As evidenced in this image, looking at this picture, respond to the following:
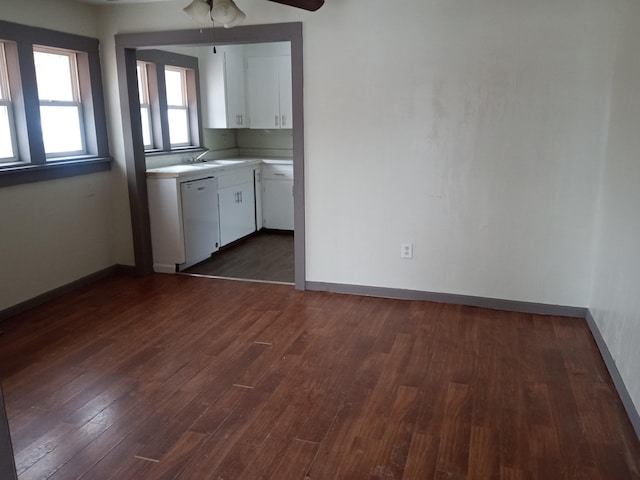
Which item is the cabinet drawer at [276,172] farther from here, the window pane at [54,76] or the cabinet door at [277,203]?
the window pane at [54,76]

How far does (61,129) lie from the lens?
435 cm

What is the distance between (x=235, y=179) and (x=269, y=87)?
130cm

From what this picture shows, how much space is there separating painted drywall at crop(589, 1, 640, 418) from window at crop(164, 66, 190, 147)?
4.29 meters

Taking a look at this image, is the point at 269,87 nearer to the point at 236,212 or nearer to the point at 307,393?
the point at 236,212

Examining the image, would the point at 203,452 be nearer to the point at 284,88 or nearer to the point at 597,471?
the point at 597,471

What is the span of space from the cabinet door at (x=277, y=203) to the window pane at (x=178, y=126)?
1070 millimetres

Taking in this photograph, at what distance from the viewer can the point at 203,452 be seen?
7.30 feet

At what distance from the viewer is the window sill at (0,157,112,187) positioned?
12.1 feet

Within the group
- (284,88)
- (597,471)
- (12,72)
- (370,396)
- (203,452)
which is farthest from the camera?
(284,88)

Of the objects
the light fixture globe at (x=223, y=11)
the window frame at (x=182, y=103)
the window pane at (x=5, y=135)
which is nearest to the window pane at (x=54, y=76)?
the window pane at (x=5, y=135)

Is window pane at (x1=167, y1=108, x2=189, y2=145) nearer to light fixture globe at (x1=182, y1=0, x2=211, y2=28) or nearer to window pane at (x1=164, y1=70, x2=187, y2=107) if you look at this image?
window pane at (x1=164, y1=70, x2=187, y2=107)

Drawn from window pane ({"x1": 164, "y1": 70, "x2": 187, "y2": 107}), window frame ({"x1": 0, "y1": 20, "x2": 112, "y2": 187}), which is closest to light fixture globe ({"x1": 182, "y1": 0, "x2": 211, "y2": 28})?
window frame ({"x1": 0, "y1": 20, "x2": 112, "y2": 187})

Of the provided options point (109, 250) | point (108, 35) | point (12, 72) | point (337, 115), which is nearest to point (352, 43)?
point (337, 115)

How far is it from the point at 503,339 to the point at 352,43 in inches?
92.7
